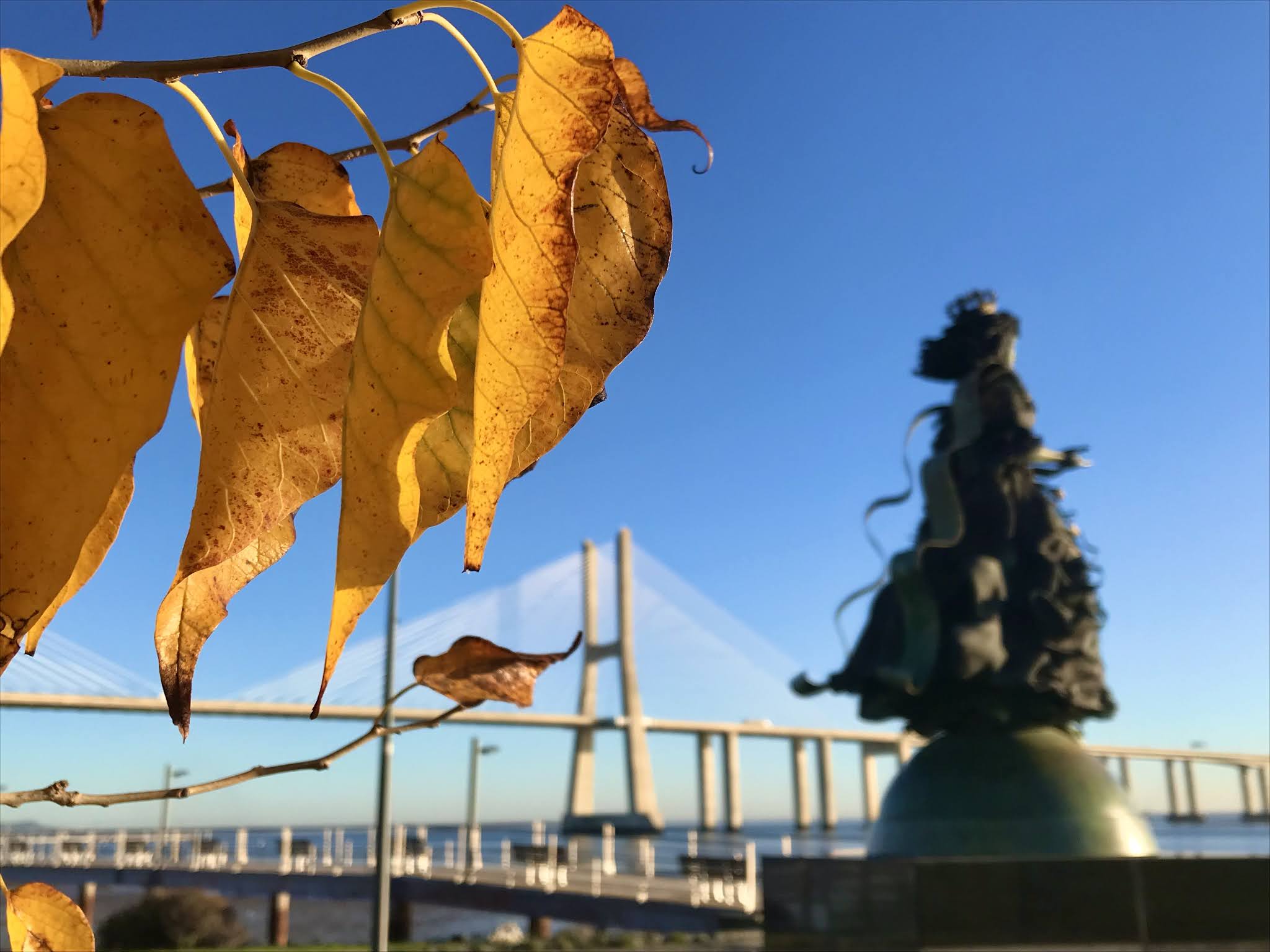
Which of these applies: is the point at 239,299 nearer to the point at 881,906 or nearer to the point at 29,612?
the point at 29,612

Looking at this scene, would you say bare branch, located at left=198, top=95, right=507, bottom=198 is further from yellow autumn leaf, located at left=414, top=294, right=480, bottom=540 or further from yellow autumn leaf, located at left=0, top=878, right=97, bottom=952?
yellow autumn leaf, located at left=0, top=878, right=97, bottom=952

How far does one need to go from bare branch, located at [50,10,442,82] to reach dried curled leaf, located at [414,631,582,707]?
354 millimetres

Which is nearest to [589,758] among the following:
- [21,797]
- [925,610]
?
[925,610]

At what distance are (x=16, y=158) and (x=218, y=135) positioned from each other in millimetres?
81

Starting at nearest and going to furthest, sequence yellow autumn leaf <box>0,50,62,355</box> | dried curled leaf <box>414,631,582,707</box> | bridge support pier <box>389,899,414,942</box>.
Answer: yellow autumn leaf <box>0,50,62,355</box> → dried curled leaf <box>414,631,582,707</box> → bridge support pier <box>389,899,414,942</box>

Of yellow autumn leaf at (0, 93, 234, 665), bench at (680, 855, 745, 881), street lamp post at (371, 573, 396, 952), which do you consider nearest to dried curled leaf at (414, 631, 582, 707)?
yellow autumn leaf at (0, 93, 234, 665)

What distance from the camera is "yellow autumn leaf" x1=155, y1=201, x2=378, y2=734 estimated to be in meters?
0.35

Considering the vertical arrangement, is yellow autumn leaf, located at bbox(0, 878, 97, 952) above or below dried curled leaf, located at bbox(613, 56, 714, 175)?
below

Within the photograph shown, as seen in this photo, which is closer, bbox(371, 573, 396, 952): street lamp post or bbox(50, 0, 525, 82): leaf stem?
bbox(50, 0, 525, 82): leaf stem

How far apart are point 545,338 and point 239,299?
126mm

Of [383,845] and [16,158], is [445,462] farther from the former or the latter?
[383,845]

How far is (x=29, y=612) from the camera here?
312 mm

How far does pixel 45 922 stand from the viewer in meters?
0.48

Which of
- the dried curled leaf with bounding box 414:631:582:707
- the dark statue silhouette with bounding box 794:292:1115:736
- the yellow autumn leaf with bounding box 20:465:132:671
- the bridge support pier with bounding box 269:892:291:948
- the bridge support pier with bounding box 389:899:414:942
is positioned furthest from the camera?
the bridge support pier with bounding box 269:892:291:948
